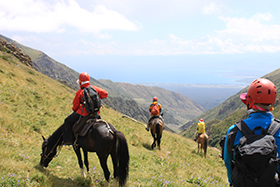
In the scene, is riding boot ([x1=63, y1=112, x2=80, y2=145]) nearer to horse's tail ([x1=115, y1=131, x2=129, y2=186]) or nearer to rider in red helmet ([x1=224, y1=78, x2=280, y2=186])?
horse's tail ([x1=115, y1=131, x2=129, y2=186])

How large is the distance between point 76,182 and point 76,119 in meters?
2.41

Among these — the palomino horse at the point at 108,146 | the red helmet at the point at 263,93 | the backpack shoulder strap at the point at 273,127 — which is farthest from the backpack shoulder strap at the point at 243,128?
the palomino horse at the point at 108,146

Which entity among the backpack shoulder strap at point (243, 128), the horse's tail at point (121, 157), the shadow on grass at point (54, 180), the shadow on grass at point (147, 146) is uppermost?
the backpack shoulder strap at point (243, 128)

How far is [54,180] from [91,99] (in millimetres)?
Result: 3248

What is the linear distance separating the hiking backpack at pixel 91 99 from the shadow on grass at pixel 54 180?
109 inches

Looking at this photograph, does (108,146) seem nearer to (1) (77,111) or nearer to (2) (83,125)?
(2) (83,125)

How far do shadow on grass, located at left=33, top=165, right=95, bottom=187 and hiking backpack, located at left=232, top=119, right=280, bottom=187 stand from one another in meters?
5.59

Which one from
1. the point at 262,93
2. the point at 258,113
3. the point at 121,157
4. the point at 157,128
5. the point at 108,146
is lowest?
the point at 157,128

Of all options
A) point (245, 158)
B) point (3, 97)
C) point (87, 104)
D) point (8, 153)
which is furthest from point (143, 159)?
point (3, 97)

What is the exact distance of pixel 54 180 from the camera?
257 inches

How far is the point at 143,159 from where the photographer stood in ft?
36.7

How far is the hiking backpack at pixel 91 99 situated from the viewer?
6.77 m

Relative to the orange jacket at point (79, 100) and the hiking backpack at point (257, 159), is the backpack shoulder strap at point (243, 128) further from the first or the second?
the orange jacket at point (79, 100)

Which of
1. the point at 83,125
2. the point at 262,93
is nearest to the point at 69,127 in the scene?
the point at 83,125
